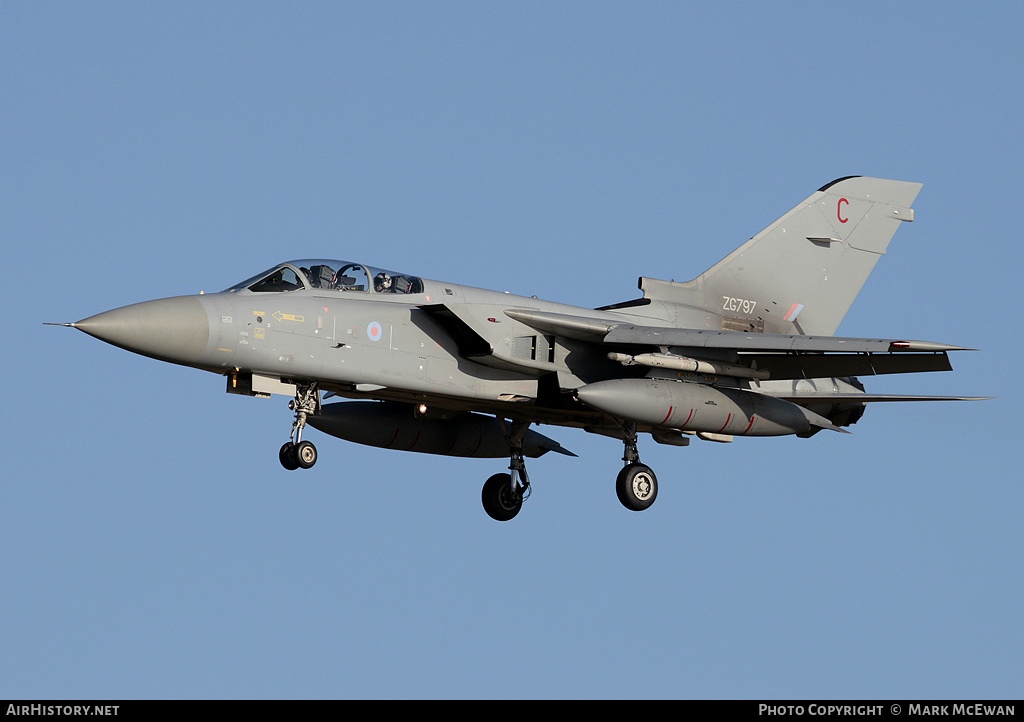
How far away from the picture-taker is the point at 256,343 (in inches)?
622

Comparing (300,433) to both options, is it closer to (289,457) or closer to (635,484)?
(289,457)

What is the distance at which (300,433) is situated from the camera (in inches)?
637

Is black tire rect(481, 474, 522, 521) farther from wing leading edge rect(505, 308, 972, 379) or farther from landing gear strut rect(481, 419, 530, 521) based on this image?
wing leading edge rect(505, 308, 972, 379)

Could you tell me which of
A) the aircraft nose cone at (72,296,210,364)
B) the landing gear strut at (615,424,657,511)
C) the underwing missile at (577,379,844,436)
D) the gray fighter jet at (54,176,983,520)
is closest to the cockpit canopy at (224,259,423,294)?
the gray fighter jet at (54,176,983,520)

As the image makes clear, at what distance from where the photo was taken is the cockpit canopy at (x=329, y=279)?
53.7 ft

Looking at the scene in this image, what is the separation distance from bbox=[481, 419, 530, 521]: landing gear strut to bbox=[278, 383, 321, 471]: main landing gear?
14.8ft

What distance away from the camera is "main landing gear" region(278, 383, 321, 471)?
15.9 m

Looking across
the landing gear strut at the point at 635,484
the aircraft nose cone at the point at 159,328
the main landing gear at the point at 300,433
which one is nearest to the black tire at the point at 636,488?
the landing gear strut at the point at 635,484

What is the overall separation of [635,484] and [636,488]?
61 mm

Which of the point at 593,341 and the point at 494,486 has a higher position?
the point at 593,341
